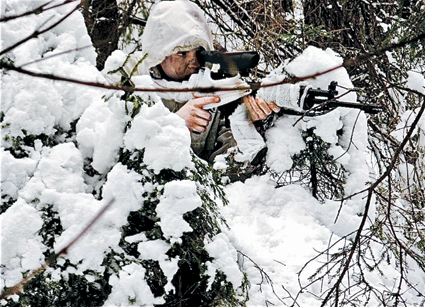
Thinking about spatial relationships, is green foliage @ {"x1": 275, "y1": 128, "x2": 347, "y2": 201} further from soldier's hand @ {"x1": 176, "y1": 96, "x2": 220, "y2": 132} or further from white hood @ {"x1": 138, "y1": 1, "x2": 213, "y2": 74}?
white hood @ {"x1": 138, "y1": 1, "x2": 213, "y2": 74}

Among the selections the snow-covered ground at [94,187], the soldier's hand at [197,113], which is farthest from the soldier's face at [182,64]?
the snow-covered ground at [94,187]

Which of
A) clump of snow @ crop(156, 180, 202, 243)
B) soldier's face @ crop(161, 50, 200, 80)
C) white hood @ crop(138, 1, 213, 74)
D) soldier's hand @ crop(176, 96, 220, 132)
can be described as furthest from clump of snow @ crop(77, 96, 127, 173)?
soldier's face @ crop(161, 50, 200, 80)

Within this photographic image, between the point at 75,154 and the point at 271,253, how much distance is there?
1.24 metres

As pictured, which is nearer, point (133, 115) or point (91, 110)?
point (133, 115)

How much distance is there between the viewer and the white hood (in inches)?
129

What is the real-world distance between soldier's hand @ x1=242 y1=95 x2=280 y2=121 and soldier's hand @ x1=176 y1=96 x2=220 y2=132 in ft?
0.75

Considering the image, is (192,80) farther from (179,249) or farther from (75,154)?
(179,249)

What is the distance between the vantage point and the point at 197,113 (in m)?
3.08

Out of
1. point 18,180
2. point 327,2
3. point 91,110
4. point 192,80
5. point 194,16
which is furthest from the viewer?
point 327,2

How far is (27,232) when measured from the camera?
73.0 inches

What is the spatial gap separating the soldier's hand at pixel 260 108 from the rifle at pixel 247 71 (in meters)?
0.08

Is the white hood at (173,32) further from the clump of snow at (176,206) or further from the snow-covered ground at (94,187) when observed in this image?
the clump of snow at (176,206)

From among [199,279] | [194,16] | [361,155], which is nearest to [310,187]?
[361,155]

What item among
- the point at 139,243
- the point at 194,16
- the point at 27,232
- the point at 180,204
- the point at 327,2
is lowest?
the point at 27,232
